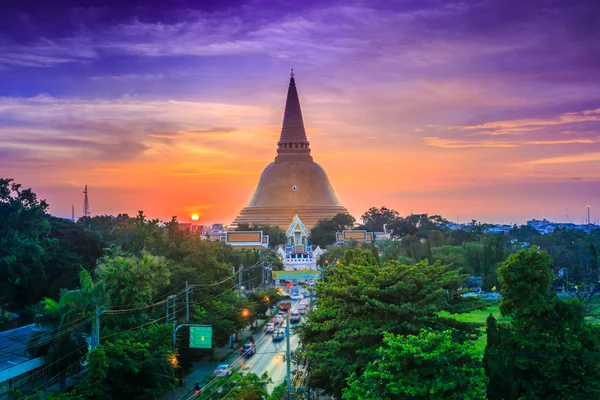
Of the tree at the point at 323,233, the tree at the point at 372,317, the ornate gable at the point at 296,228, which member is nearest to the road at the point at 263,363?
the tree at the point at 372,317

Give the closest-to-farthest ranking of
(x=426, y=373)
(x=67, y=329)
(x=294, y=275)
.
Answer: (x=426, y=373)
(x=67, y=329)
(x=294, y=275)

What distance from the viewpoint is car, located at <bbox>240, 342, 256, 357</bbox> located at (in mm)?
30513

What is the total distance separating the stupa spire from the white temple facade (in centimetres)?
1091

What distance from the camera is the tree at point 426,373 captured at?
14.5 meters

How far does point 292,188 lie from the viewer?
9225 centimetres

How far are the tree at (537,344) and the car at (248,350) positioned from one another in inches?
531

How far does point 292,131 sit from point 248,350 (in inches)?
2523

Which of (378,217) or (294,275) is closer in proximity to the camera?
(294,275)

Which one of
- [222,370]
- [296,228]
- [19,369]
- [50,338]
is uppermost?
[296,228]

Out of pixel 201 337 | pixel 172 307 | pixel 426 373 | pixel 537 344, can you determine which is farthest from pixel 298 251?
pixel 426 373

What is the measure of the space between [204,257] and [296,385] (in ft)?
37.4

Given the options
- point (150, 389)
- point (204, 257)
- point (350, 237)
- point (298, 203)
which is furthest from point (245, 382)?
point (298, 203)

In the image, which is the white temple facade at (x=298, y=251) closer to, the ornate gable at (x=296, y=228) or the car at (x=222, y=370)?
the ornate gable at (x=296, y=228)

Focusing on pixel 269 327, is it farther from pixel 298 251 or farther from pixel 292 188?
pixel 292 188
